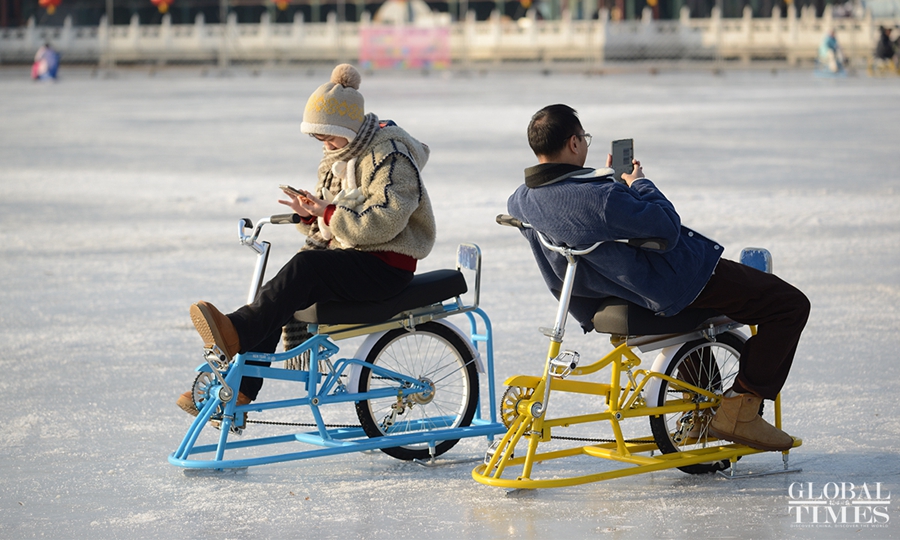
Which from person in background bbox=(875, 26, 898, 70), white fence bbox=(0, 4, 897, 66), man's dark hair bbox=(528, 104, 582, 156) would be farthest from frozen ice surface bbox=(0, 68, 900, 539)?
white fence bbox=(0, 4, 897, 66)

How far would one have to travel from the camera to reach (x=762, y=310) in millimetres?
4012

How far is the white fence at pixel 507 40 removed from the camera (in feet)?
132

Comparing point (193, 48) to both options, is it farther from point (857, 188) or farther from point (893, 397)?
point (893, 397)

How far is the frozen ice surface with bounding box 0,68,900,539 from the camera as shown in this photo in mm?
3887

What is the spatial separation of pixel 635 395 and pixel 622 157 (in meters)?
0.84

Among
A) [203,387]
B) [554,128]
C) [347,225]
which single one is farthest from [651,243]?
[203,387]

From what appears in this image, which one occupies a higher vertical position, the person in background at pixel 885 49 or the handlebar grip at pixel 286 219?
the handlebar grip at pixel 286 219

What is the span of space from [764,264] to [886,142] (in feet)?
43.4

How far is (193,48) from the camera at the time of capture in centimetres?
5119

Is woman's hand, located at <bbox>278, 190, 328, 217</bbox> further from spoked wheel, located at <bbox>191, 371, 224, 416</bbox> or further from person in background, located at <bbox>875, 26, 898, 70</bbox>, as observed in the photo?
person in background, located at <bbox>875, 26, 898, 70</bbox>

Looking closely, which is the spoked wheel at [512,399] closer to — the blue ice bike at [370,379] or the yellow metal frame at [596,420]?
the yellow metal frame at [596,420]

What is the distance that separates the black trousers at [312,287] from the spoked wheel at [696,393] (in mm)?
1077

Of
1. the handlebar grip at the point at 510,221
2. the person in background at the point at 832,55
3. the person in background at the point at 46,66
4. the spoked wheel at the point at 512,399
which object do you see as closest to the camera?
the spoked wheel at the point at 512,399

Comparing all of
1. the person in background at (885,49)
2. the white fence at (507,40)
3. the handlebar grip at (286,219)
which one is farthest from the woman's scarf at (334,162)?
the white fence at (507,40)
